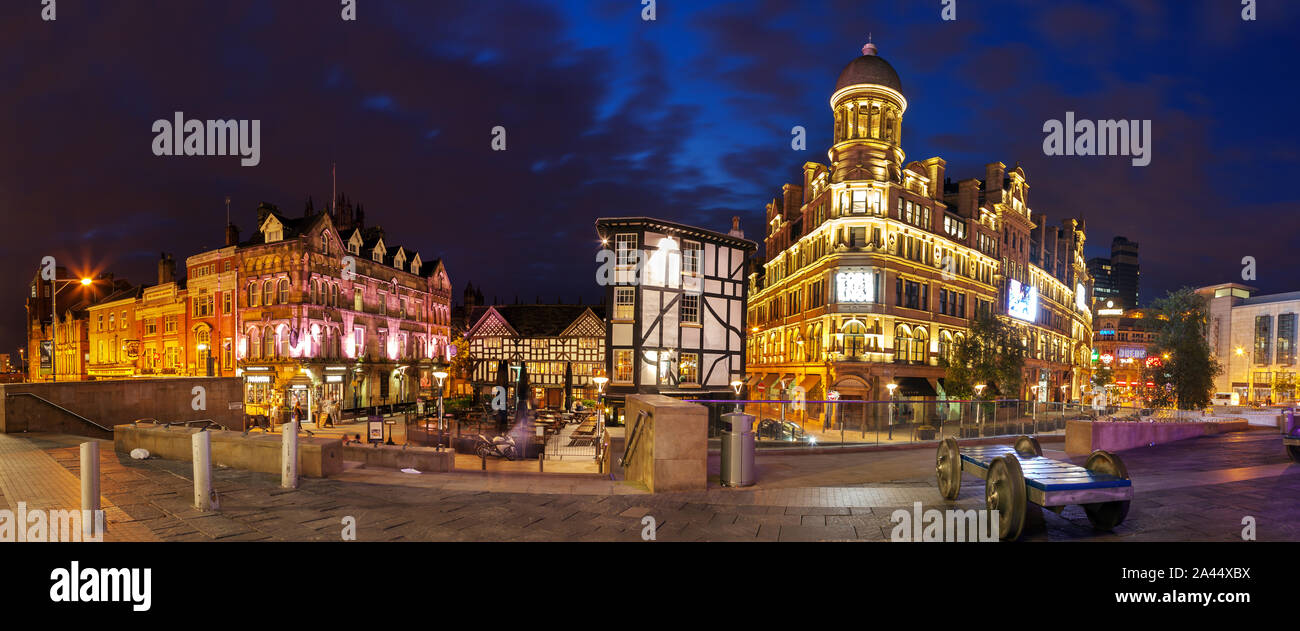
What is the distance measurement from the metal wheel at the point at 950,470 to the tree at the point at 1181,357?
38.6 meters

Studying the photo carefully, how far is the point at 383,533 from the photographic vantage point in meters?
6.59

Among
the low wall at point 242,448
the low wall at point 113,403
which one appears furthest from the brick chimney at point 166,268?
the low wall at point 242,448

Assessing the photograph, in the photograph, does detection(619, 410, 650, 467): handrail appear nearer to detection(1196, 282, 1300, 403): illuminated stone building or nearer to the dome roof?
the dome roof

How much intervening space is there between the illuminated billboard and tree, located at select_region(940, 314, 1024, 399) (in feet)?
35.5

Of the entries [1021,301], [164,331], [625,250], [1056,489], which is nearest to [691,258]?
[625,250]

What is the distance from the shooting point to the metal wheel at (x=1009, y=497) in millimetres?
6059

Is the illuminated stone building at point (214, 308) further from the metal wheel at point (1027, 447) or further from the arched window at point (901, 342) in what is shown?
the metal wheel at point (1027, 447)

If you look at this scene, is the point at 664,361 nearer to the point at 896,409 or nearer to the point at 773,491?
the point at 896,409

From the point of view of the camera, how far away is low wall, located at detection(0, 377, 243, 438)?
15.6m

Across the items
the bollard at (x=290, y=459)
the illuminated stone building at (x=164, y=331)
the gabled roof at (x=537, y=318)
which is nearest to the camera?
the bollard at (x=290, y=459)

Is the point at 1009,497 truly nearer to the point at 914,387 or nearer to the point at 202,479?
the point at 202,479

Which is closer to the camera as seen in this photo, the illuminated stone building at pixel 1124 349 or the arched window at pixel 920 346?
the arched window at pixel 920 346

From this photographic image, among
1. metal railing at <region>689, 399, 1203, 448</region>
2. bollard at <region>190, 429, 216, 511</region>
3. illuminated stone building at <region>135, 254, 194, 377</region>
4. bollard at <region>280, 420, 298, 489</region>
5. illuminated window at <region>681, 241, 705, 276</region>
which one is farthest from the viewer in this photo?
illuminated stone building at <region>135, 254, 194, 377</region>

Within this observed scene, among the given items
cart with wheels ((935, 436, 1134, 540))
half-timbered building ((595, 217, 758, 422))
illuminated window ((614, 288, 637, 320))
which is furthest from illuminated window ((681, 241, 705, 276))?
cart with wheels ((935, 436, 1134, 540))
